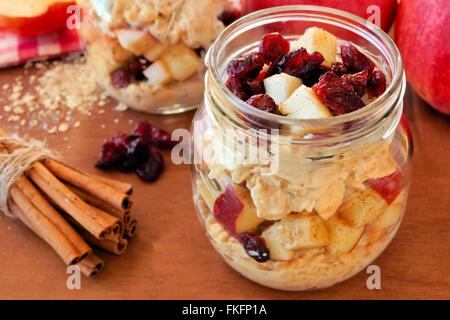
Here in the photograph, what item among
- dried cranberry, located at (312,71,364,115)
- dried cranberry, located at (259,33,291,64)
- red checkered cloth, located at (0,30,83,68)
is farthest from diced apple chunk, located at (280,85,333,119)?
red checkered cloth, located at (0,30,83,68)

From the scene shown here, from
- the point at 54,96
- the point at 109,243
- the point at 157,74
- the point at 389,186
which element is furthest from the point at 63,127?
the point at 389,186

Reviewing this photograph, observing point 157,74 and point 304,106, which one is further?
point 157,74

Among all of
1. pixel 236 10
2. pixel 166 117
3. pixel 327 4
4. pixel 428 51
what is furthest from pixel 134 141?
pixel 428 51

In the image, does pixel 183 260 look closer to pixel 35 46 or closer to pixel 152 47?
pixel 152 47

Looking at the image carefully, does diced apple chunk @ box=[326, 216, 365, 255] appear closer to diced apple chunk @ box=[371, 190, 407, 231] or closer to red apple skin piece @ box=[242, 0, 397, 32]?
diced apple chunk @ box=[371, 190, 407, 231]

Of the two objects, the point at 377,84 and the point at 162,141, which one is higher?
the point at 377,84
